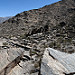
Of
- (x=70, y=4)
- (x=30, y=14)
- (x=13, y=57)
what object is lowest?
(x=13, y=57)

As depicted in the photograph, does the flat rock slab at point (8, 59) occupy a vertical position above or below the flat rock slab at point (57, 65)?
above

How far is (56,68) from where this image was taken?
3787 mm

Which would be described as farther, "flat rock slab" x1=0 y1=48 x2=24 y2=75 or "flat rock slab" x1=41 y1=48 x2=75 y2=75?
"flat rock slab" x1=0 y1=48 x2=24 y2=75

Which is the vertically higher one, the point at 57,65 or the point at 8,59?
the point at 8,59

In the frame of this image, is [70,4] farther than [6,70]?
Yes

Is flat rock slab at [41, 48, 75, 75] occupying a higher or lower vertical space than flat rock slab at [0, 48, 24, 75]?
lower

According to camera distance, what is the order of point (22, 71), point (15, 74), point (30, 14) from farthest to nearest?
point (30, 14) < point (22, 71) < point (15, 74)

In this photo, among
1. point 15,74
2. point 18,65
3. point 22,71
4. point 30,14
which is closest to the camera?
point 15,74

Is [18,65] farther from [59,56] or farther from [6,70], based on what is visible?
[59,56]

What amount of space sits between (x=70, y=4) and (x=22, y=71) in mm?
26543

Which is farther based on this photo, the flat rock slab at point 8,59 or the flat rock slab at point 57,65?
the flat rock slab at point 8,59

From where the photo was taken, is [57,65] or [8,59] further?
[8,59]

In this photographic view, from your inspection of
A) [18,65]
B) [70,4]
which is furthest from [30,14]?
[18,65]

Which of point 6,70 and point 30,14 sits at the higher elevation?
point 30,14
